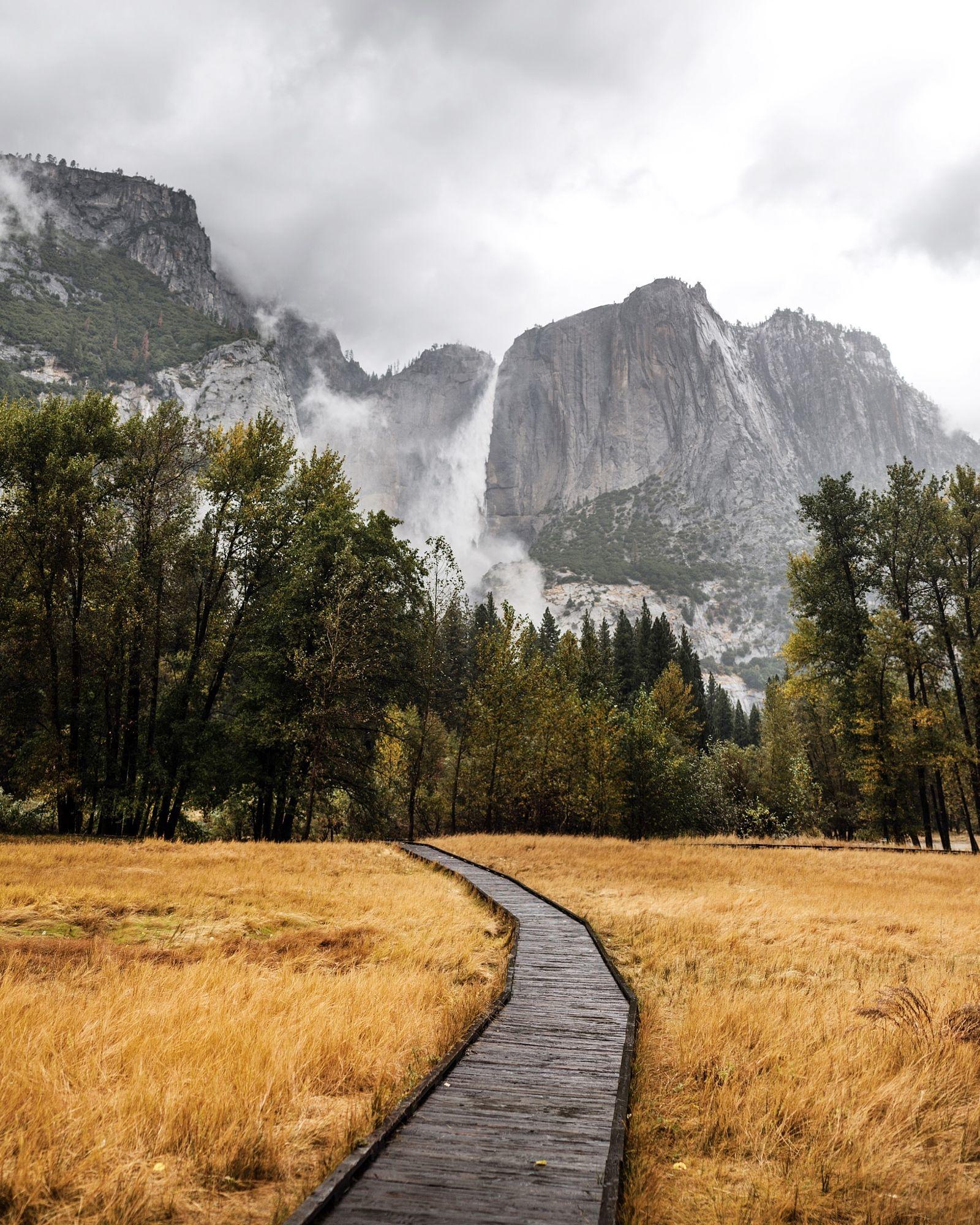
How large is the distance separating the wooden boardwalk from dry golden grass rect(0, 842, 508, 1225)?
1.52 ft

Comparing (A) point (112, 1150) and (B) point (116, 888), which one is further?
(B) point (116, 888)

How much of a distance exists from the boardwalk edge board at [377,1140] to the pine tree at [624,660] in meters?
61.6

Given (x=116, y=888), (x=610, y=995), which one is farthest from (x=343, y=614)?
(x=610, y=995)

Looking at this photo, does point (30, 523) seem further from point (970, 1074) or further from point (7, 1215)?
point (970, 1074)

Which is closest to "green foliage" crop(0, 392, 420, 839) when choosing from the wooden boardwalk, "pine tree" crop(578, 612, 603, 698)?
the wooden boardwalk

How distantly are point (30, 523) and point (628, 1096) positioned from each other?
86.8 feet

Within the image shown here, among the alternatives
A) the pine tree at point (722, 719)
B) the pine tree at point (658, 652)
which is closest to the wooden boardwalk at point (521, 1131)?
the pine tree at point (658, 652)

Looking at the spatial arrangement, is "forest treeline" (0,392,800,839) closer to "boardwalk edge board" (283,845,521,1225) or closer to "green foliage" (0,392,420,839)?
"green foliage" (0,392,420,839)

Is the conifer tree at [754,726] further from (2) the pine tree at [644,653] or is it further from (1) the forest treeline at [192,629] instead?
(1) the forest treeline at [192,629]

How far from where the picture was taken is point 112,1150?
4066mm

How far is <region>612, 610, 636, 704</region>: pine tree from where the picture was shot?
70875mm

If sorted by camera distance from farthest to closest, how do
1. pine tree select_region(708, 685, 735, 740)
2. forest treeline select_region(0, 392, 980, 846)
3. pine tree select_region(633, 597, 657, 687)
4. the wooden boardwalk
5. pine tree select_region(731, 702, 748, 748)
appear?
1. pine tree select_region(731, 702, 748, 748)
2. pine tree select_region(708, 685, 735, 740)
3. pine tree select_region(633, 597, 657, 687)
4. forest treeline select_region(0, 392, 980, 846)
5. the wooden boardwalk

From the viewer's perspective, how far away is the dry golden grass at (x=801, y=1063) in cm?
441

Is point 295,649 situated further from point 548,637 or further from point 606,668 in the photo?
point 548,637
